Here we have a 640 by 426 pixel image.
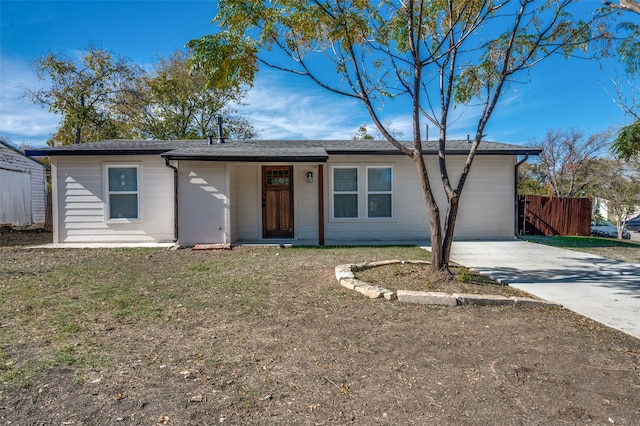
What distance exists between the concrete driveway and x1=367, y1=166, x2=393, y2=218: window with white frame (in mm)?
2308

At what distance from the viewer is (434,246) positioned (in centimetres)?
504

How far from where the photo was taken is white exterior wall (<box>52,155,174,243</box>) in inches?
372

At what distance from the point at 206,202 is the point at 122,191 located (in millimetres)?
2557

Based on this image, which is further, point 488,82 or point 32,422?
point 488,82

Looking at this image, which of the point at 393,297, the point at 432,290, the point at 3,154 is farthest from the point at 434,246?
the point at 3,154

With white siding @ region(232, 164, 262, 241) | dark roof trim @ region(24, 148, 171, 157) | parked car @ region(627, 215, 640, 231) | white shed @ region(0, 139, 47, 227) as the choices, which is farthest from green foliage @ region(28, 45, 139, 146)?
parked car @ region(627, 215, 640, 231)

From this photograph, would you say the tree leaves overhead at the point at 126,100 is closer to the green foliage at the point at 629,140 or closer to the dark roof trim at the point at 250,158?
the dark roof trim at the point at 250,158

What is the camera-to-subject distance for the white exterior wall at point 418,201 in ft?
32.7

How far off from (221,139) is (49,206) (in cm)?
894

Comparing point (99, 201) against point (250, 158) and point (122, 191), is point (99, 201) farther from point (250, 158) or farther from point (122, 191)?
→ point (250, 158)

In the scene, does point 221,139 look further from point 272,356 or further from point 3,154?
point 272,356

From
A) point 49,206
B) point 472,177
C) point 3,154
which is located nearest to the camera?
point 472,177

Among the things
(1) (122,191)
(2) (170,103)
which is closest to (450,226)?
(1) (122,191)

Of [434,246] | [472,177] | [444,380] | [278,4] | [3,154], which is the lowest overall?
[444,380]
